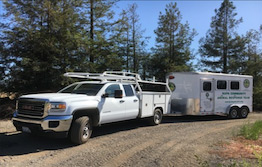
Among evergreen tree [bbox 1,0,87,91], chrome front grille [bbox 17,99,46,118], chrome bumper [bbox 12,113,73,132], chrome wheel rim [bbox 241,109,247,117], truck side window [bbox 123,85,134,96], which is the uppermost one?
evergreen tree [bbox 1,0,87,91]

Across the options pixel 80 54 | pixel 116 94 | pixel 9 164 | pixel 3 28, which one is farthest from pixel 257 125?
pixel 3 28

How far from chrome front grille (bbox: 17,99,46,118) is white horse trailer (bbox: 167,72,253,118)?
6.99 meters

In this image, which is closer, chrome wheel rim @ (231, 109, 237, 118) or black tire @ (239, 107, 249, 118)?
chrome wheel rim @ (231, 109, 237, 118)

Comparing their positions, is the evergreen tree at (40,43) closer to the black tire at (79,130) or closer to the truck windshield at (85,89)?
the truck windshield at (85,89)

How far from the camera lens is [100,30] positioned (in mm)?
14125

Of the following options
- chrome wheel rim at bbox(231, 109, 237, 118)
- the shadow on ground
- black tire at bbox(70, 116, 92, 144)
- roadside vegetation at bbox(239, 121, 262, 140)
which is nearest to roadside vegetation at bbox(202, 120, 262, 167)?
roadside vegetation at bbox(239, 121, 262, 140)

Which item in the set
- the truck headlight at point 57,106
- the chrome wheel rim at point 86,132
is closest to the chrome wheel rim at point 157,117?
the chrome wheel rim at point 86,132

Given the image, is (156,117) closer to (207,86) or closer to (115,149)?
(207,86)

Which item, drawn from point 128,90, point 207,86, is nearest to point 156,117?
point 128,90

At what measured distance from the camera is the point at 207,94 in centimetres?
1148

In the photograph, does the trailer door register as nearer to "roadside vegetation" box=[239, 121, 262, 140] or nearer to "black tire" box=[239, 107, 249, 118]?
"black tire" box=[239, 107, 249, 118]

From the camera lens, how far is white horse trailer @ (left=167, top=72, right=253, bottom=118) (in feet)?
36.9

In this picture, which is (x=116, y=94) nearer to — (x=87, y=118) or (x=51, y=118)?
(x=87, y=118)

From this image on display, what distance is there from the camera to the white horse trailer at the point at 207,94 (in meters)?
11.2
